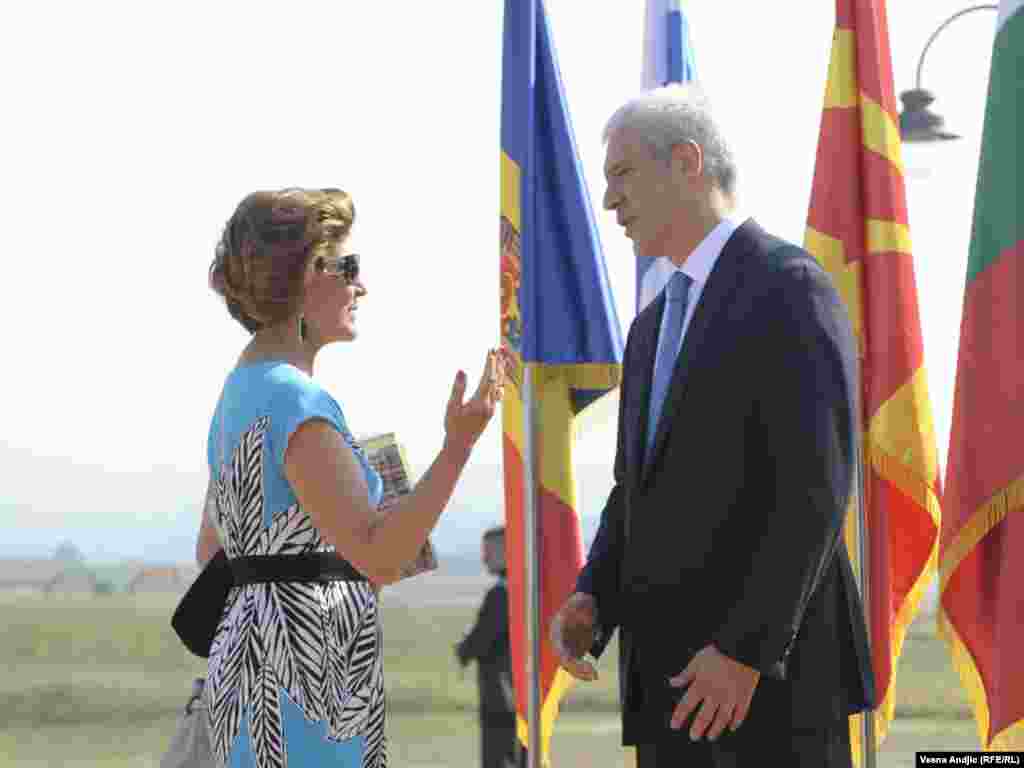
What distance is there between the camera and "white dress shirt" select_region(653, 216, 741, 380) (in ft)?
11.9

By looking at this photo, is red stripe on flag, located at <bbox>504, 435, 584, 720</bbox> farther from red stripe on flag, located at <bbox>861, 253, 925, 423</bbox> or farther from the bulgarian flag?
the bulgarian flag

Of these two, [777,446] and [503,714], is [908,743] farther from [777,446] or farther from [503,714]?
[777,446]

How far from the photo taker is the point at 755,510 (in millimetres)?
3445

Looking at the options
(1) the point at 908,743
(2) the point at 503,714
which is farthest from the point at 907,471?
(1) the point at 908,743

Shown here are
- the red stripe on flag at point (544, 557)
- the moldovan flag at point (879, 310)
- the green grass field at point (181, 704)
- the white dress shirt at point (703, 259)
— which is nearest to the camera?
the white dress shirt at point (703, 259)

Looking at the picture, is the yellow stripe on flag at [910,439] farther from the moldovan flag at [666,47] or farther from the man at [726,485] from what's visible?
the man at [726,485]

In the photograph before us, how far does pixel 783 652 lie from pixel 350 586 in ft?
2.91

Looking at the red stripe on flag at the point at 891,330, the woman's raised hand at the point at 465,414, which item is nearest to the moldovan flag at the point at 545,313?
the red stripe on flag at the point at 891,330

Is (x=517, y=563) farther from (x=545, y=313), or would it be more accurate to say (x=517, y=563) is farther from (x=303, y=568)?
(x=303, y=568)

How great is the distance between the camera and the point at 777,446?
338 cm

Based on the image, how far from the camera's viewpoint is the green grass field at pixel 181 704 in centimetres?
1499

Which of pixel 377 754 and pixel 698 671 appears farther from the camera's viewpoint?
pixel 377 754

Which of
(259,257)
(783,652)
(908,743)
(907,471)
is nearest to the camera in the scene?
(783,652)

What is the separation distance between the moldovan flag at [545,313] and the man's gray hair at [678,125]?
3102 mm
